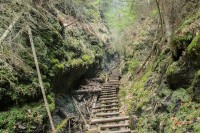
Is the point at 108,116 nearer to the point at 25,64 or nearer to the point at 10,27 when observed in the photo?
the point at 25,64

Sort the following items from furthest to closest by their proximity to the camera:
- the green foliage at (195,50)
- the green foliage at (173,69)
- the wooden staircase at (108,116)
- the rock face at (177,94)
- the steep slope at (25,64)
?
1. the wooden staircase at (108,116)
2. the green foliage at (173,69)
3. the steep slope at (25,64)
4. the green foliage at (195,50)
5. the rock face at (177,94)

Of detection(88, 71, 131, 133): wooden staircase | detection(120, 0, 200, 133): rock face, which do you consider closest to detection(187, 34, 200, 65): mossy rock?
detection(120, 0, 200, 133): rock face

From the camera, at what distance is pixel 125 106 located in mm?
11102

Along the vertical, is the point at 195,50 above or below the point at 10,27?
below

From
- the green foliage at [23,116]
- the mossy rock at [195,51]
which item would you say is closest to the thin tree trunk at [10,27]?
the green foliage at [23,116]

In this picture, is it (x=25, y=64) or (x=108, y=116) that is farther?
(x=108, y=116)

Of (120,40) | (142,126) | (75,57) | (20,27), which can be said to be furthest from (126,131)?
(120,40)

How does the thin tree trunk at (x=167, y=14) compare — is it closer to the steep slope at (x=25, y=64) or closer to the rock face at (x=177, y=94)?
the rock face at (x=177, y=94)

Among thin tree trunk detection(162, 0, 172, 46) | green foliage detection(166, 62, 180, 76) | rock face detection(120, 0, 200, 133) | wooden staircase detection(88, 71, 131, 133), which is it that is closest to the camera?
rock face detection(120, 0, 200, 133)

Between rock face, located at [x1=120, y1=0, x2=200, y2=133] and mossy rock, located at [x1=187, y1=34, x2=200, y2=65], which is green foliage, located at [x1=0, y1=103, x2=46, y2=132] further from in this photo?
mossy rock, located at [x1=187, y1=34, x2=200, y2=65]

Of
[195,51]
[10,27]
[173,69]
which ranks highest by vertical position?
[10,27]

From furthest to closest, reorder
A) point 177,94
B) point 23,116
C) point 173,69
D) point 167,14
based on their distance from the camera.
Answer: point 167,14
point 173,69
point 177,94
point 23,116

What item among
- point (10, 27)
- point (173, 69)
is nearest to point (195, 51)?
point (173, 69)

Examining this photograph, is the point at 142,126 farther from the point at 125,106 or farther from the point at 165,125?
the point at 125,106
